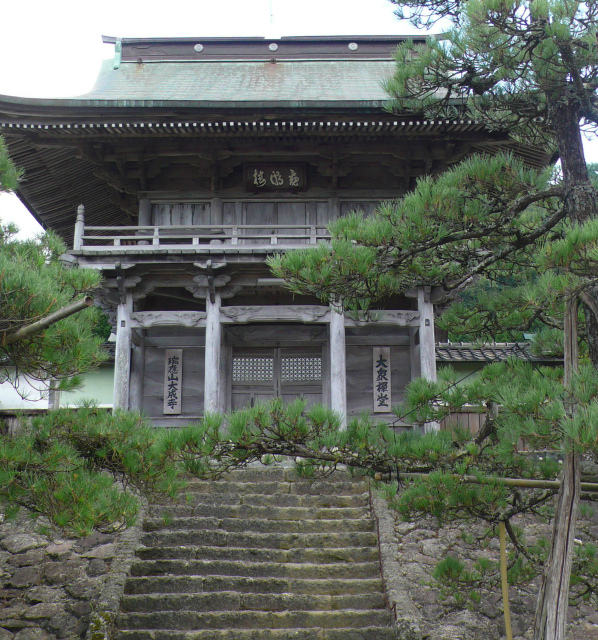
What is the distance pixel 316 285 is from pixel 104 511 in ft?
8.41

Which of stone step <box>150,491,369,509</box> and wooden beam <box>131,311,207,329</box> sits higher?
wooden beam <box>131,311,207,329</box>

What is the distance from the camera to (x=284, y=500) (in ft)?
30.2

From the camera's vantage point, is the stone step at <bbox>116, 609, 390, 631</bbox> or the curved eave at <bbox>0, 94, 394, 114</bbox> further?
the curved eave at <bbox>0, 94, 394, 114</bbox>

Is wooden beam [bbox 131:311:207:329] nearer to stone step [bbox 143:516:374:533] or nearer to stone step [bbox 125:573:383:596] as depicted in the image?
stone step [bbox 143:516:374:533]

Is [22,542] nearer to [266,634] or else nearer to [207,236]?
[266,634]

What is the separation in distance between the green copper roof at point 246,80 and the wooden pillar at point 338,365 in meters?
4.68

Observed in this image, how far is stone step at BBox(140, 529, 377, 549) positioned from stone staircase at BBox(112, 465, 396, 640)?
0.04 feet

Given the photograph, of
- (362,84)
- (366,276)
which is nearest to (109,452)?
(366,276)

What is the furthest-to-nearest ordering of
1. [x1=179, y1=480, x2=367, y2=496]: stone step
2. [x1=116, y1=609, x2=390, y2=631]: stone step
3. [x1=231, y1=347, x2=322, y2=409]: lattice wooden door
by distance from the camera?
[x1=231, y1=347, x2=322, y2=409]: lattice wooden door < [x1=179, y1=480, x2=367, y2=496]: stone step < [x1=116, y1=609, x2=390, y2=631]: stone step

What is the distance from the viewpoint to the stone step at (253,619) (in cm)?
718

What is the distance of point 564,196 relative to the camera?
20.4 feet

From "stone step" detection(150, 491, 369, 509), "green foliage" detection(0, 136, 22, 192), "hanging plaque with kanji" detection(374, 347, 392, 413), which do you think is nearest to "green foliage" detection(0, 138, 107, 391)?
"green foliage" detection(0, 136, 22, 192)

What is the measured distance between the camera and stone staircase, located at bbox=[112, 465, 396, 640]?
719 cm

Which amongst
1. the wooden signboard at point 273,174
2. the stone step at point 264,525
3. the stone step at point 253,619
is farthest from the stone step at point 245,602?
the wooden signboard at point 273,174
